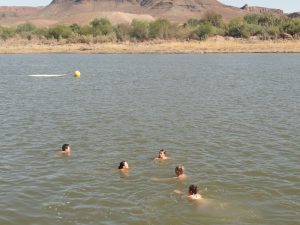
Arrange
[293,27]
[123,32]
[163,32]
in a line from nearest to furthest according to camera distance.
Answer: [293,27] < [163,32] < [123,32]

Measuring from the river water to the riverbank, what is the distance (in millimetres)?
56101

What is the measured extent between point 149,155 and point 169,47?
8241 centimetres

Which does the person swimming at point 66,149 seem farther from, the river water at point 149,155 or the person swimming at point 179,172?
the person swimming at point 179,172

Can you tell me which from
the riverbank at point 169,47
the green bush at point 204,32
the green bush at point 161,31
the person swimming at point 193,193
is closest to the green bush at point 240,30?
the riverbank at point 169,47

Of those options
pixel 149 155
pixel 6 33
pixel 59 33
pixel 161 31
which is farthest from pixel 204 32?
pixel 149 155

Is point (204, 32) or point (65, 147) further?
point (204, 32)

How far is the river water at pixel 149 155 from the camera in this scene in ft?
48.5

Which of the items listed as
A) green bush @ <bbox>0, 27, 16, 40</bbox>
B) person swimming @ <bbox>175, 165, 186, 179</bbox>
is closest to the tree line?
green bush @ <bbox>0, 27, 16, 40</bbox>

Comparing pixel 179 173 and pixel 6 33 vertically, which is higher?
pixel 6 33

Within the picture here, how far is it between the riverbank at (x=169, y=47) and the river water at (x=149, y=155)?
56101 millimetres

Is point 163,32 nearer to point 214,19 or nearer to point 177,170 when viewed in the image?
point 214,19

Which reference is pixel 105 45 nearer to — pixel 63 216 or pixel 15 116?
pixel 15 116

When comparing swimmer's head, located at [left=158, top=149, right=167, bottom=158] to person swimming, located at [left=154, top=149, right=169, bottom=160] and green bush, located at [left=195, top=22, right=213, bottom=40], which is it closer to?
person swimming, located at [left=154, top=149, right=169, bottom=160]

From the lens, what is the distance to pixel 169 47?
3999 inches
